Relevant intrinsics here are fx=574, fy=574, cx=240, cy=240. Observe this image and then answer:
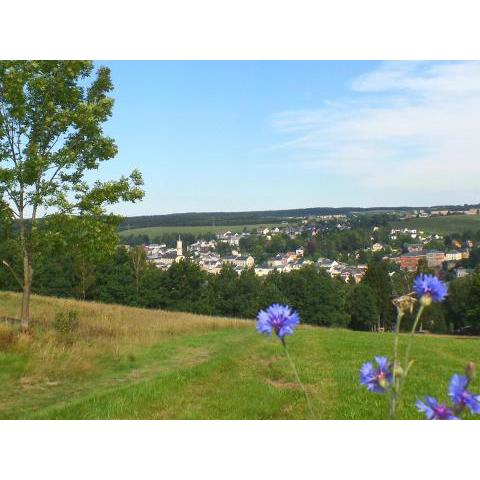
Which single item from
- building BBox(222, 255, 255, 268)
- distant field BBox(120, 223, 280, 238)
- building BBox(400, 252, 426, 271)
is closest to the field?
building BBox(400, 252, 426, 271)

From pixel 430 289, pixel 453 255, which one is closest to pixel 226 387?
pixel 430 289

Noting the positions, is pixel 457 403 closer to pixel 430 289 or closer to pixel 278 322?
pixel 430 289

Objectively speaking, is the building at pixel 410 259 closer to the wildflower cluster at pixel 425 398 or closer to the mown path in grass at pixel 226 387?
the mown path in grass at pixel 226 387

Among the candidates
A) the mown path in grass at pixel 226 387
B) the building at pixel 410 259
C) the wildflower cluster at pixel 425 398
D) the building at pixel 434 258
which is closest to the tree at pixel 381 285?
the building at pixel 434 258

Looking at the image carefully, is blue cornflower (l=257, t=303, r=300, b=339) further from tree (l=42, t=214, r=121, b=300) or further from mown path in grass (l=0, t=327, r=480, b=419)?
tree (l=42, t=214, r=121, b=300)

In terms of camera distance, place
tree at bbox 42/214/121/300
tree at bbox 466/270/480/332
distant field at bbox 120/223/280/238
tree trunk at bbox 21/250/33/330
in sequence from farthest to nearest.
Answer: tree at bbox 466/270/480/332
distant field at bbox 120/223/280/238
tree trunk at bbox 21/250/33/330
tree at bbox 42/214/121/300
